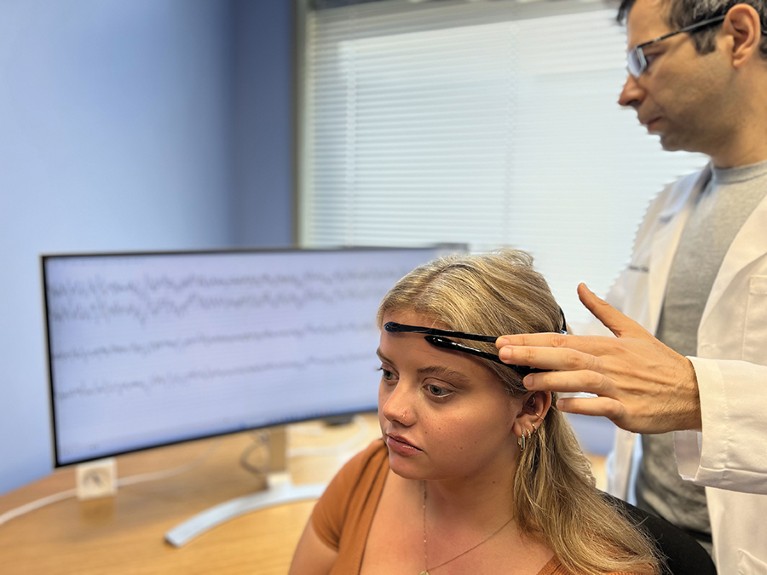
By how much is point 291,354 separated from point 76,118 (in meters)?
0.90

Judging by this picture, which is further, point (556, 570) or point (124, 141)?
point (124, 141)

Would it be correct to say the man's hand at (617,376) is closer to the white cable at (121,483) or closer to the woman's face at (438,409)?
the woman's face at (438,409)

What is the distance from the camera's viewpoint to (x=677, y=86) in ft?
3.76

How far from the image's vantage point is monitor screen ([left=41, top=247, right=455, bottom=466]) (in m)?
1.33

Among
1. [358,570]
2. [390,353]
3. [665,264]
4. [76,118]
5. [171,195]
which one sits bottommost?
[358,570]

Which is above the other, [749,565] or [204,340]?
[204,340]

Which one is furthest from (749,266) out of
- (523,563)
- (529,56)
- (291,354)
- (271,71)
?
(271,71)

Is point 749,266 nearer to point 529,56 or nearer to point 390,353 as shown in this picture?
point 390,353

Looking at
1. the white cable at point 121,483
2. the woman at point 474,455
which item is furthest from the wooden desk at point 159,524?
the woman at point 474,455

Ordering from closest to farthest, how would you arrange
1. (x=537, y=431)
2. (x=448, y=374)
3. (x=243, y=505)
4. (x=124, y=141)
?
(x=448, y=374) < (x=537, y=431) < (x=243, y=505) < (x=124, y=141)

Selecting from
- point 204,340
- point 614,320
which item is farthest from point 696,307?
point 204,340

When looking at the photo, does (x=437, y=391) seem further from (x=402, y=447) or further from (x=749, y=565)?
(x=749, y=565)

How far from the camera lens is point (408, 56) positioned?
226 cm

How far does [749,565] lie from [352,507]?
0.66m
